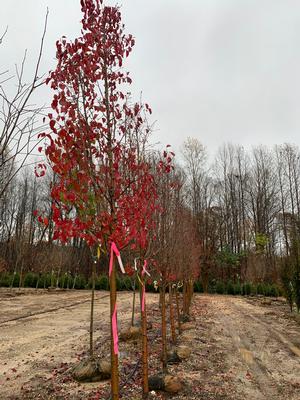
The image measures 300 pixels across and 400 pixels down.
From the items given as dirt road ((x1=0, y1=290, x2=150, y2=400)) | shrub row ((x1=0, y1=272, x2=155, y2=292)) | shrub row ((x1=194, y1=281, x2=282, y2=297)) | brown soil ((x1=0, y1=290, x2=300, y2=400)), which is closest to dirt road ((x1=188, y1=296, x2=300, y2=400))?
brown soil ((x1=0, y1=290, x2=300, y2=400))

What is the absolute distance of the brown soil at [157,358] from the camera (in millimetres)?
5773

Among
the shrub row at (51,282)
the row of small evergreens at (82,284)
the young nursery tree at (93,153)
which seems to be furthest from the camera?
the shrub row at (51,282)

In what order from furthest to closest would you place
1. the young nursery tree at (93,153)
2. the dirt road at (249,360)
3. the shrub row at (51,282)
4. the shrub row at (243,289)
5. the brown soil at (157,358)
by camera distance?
the shrub row at (51,282) → the shrub row at (243,289) → the dirt road at (249,360) → the brown soil at (157,358) → the young nursery tree at (93,153)

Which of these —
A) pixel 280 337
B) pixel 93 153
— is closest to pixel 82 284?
pixel 280 337

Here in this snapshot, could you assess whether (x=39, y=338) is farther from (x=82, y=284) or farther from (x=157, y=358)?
(x=82, y=284)

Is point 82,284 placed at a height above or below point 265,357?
above

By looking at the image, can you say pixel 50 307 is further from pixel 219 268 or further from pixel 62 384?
pixel 219 268

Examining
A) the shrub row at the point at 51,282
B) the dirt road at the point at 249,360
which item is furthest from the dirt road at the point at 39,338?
the shrub row at the point at 51,282

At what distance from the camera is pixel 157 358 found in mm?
7426

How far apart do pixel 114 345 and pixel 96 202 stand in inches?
55.5

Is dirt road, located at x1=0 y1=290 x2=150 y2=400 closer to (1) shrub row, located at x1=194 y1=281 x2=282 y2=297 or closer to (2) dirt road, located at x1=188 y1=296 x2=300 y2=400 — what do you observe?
(2) dirt road, located at x1=188 y1=296 x2=300 y2=400

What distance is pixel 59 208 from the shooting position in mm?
3363

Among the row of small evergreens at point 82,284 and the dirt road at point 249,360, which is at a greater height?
the row of small evergreens at point 82,284

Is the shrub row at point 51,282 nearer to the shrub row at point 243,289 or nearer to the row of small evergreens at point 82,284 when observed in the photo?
the row of small evergreens at point 82,284
